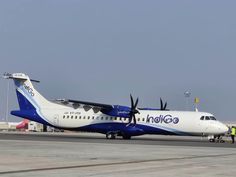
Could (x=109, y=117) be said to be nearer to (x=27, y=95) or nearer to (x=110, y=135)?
(x=110, y=135)

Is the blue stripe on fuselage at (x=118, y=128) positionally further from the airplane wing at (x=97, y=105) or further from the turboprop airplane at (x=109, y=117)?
the airplane wing at (x=97, y=105)

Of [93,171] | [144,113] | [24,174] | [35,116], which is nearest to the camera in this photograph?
[24,174]

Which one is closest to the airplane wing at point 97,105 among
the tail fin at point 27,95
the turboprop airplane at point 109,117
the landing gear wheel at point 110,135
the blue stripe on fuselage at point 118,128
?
the turboprop airplane at point 109,117

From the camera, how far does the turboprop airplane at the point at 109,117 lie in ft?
161

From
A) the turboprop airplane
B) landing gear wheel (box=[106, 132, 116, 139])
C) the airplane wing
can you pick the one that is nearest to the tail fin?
the turboprop airplane

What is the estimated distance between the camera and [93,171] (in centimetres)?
1577

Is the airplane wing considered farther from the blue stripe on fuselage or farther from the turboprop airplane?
the blue stripe on fuselage

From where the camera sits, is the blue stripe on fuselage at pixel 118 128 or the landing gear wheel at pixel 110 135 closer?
the blue stripe on fuselage at pixel 118 128

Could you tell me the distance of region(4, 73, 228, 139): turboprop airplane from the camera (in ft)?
161

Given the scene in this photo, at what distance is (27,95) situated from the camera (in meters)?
56.9

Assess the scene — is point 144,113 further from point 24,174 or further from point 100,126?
point 24,174

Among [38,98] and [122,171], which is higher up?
[38,98]

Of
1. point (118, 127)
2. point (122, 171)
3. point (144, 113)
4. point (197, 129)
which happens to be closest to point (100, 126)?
point (118, 127)

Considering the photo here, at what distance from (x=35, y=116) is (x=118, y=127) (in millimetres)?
10550
